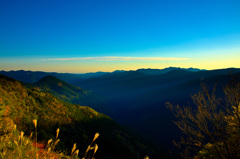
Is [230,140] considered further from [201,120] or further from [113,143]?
[113,143]

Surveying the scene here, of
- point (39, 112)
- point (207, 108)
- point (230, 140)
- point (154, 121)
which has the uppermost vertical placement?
point (207, 108)

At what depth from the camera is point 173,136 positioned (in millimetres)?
129000

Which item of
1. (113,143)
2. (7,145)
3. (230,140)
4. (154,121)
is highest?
(7,145)

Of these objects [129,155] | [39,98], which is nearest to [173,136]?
[129,155]

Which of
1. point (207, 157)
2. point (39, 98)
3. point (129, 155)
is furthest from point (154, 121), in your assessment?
point (207, 157)

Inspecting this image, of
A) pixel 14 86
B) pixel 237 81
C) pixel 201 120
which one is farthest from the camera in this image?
pixel 14 86

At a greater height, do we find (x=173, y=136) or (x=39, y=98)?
(x=39, y=98)

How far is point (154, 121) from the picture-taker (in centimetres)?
17225

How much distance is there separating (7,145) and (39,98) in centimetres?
4602

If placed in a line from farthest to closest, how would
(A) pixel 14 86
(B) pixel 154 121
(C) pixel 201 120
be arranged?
(B) pixel 154 121 < (A) pixel 14 86 < (C) pixel 201 120

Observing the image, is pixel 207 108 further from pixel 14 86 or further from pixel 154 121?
pixel 154 121

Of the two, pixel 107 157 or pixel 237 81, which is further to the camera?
pixel 107 157

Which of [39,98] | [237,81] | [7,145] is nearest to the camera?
[7,145]

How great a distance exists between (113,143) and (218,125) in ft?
145
